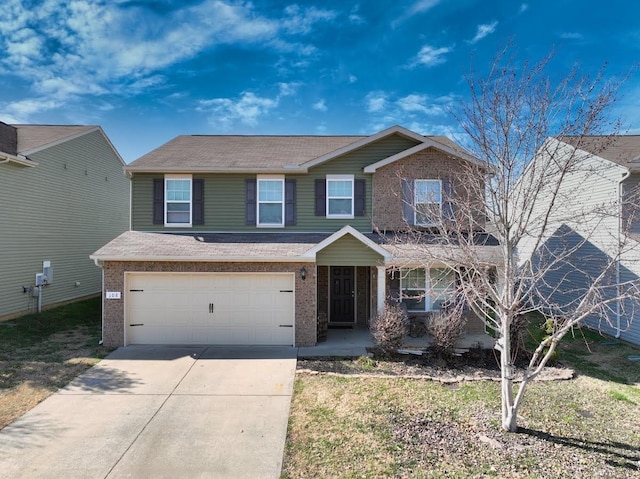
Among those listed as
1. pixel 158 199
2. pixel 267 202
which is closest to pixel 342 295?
pixel 267 202

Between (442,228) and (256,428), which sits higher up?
(442,228)

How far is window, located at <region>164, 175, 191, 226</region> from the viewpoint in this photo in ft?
38.9

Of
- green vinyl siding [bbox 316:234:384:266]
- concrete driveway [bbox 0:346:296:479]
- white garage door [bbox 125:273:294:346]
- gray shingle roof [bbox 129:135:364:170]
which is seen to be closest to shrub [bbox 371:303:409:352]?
green vinyl siding [bbox 316:234:384:266]

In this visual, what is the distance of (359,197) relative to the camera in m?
11.7

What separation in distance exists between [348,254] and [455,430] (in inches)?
213

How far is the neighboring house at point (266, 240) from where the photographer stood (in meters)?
9.80

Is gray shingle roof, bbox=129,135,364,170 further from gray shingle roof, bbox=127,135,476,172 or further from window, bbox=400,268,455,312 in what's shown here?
window, bbox=400,268,455,312

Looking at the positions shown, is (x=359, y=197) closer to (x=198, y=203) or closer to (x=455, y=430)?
(x=198, y=203)

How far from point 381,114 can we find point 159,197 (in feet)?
26.9

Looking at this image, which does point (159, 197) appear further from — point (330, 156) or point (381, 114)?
point (381, 114)

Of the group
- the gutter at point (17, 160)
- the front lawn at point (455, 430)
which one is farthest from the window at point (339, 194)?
the gutter at point (17, 160)

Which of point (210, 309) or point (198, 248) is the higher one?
point (198, 248)

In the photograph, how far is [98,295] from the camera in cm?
1700

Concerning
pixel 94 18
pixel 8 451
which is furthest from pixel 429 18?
pixel 8 451
